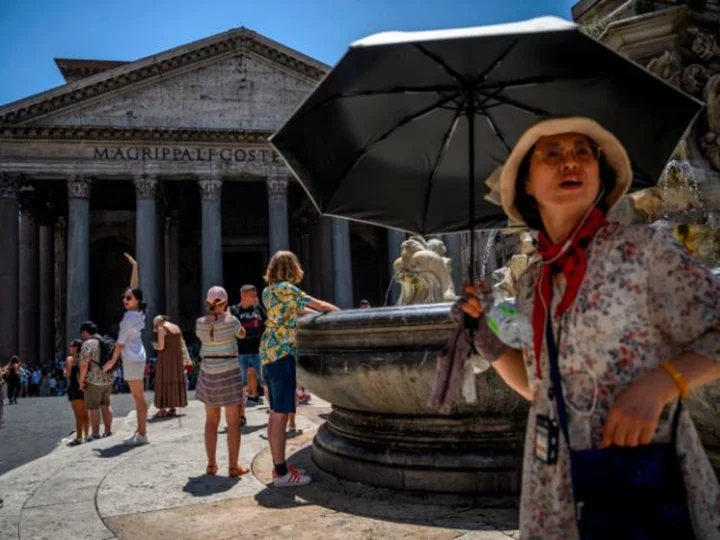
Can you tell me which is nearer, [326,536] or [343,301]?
[326,536]

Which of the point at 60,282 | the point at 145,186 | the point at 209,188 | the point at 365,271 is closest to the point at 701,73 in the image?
the point at 209,188

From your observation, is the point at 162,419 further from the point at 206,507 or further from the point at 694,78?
the point at 694,78

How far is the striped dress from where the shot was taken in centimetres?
409

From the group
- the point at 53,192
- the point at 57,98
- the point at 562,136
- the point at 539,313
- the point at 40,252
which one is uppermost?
the point at 57,98

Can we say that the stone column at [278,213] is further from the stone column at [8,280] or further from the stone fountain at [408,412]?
the stone fountain at [408,412]

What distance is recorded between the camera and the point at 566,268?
1.31 meters

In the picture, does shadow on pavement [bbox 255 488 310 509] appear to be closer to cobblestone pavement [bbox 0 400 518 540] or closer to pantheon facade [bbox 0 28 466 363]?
cobblestone pavement [bbox 0 400 518 540]

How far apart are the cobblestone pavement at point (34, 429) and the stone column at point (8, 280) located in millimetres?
9705

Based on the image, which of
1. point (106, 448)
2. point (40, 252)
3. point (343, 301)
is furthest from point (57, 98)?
point (106, 448)

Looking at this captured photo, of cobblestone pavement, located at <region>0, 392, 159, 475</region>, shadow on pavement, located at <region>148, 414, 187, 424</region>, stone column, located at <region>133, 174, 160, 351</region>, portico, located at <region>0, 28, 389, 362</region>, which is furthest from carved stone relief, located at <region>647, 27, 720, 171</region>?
stone column, located at <region>133, 174, 160, 351</region>

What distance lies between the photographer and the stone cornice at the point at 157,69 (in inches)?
876

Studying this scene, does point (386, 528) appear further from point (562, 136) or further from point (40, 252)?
point (40, 252)

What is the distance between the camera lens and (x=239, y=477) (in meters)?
3.92

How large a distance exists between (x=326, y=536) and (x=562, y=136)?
203 centimetres
